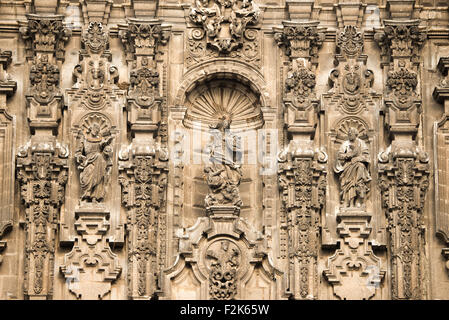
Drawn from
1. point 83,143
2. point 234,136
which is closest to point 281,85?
point 234,136

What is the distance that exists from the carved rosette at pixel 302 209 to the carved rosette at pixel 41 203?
4182 millimetres

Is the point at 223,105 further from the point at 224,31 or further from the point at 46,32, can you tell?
the point at 46,32

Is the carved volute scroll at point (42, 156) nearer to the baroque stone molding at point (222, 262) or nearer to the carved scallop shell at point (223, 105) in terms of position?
the baroque stone molding at point (222, 262)

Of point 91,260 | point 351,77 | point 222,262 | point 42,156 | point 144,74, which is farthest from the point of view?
point 351,77

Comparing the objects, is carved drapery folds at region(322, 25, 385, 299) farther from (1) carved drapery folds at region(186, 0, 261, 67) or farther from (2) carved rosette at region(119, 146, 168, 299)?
(2) carved rosette at region(119, 146, 168, 299)

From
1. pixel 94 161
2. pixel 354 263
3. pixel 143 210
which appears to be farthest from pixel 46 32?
pixel 354 263

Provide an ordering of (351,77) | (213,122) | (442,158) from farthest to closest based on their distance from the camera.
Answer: (213,122)
(351,77)
(442,158)

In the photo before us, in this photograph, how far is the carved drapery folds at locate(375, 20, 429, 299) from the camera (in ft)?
137

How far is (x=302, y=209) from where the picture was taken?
138 feet

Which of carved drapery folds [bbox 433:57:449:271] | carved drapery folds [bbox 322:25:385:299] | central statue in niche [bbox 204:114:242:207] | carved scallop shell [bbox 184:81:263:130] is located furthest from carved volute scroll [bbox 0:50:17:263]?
carved drapery folds [bbox 433:57:449:271]

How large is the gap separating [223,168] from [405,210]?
11.4 feet

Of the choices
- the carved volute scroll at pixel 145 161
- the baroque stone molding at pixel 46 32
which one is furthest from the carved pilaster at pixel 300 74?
the baroque stone molding at pixel 46 32

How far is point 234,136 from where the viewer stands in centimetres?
4312

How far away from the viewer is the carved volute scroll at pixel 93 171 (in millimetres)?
41812
